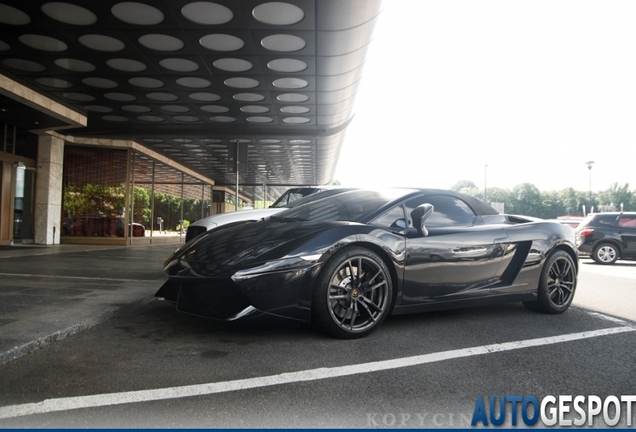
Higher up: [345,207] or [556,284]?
[345,207]

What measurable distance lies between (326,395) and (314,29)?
7.88 m

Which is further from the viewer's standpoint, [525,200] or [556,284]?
[525,200]

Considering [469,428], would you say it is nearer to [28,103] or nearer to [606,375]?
[606,375]

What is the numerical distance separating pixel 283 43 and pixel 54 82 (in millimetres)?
6291

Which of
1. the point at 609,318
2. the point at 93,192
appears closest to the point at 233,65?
the point at 609,318

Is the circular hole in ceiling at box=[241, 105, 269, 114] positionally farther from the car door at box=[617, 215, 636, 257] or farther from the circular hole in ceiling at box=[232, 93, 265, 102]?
the car door at box=[617, 215, 636, 257]

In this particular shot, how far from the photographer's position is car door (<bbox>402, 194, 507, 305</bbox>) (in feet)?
12.6

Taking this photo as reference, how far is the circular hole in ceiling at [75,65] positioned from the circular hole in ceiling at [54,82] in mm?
1047

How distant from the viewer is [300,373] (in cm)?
277

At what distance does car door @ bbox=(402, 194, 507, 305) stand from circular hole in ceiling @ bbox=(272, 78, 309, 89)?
8.37m

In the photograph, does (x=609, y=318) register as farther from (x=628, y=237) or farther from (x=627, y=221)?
(x=627, y=221)

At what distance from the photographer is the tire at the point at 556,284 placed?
466 centimetres

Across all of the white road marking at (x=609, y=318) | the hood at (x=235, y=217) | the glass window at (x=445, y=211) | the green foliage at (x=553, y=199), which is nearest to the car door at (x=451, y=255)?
the glass window at (x=445, y=211)

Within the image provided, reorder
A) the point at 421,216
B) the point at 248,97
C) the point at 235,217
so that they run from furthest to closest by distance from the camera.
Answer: the point at 248,97
the point at 235,217
the point at 421,216
